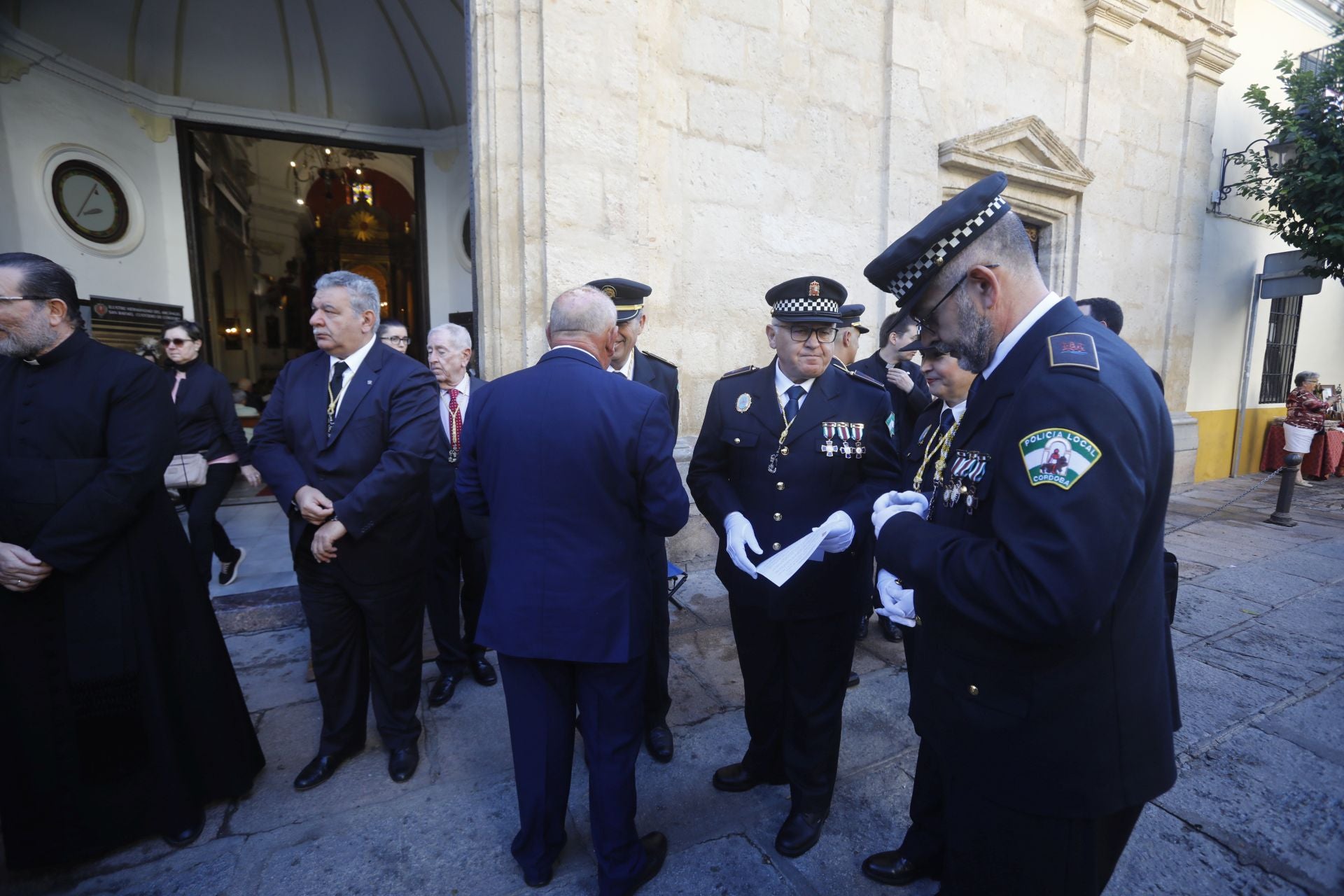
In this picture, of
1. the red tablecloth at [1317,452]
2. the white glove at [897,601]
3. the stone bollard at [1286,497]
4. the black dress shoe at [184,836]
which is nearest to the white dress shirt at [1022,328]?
the white glove at [897,601]

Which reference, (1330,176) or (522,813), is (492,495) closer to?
(522,813)

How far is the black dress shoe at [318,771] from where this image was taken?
262cm

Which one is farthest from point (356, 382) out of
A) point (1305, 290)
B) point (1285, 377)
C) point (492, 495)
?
point (1285, 377)

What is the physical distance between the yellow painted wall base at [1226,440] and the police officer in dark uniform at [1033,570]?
10253 millimetres

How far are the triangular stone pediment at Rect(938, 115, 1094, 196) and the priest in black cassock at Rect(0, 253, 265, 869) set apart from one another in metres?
6.73

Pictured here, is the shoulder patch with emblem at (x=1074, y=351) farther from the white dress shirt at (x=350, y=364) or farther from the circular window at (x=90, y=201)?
the circular window at (x=90, y=201)

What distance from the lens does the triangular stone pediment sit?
20.7ft

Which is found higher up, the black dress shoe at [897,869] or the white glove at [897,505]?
the white glove at [897,505]

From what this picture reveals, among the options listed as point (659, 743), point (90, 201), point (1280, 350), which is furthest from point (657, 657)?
point (1280, 350)

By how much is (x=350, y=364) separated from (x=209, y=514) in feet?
8.52

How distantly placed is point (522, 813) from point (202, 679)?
53.9 inches

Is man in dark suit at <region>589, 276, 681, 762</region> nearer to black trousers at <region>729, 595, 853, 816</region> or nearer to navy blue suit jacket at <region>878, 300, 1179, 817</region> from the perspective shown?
black trousers at <region>729, 595, 853, 816</region>

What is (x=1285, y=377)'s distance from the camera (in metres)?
10.7

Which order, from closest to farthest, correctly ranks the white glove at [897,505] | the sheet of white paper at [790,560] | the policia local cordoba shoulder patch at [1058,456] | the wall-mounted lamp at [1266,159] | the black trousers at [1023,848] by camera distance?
the policia local cordoba shoulder patch at [1058,456]
the black trousers at [1023,848]
the white glove at [897,505]
the sheet of white paper at [790,560]
the wall-mounted lamp at [1266,159]
